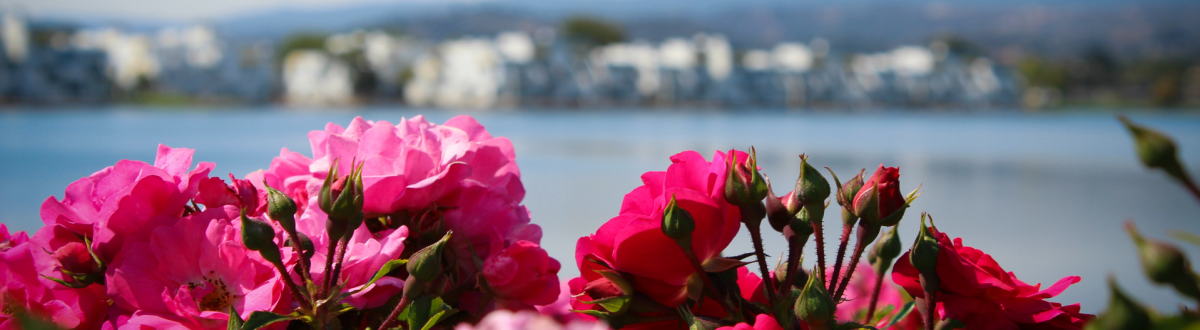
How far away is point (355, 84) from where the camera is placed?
3847 cm

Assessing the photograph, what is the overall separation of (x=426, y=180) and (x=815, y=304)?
208 mm

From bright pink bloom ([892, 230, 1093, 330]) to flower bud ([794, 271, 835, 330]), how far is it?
87 mm

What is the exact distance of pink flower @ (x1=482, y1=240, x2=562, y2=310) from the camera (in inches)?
16.8

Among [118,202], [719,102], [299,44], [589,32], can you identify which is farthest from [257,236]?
[589,32]

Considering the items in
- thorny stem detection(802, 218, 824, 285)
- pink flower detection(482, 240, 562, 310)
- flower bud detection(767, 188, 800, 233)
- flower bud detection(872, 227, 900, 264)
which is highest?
flower bud detection(767, 188, 800, 233)

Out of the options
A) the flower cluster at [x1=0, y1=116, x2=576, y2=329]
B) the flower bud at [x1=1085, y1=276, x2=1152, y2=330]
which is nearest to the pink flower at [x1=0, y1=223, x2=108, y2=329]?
the flower cluster at [x1=0, y1=116, x2=576, y2=329]

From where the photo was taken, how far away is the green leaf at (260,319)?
1.16 feet

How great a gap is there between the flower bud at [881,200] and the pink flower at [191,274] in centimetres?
29

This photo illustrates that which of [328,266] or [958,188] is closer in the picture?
[328,266]

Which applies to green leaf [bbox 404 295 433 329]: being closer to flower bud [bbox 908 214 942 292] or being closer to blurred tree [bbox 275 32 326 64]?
flower bud [bbox 908 214 942 292]

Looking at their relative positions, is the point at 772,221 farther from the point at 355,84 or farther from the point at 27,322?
the point at 355,84

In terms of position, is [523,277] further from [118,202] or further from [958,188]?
[958,188]

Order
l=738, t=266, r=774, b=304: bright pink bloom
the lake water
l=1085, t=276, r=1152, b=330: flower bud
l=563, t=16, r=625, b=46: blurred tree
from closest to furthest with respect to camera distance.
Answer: l=1085, t=276, r=1152, b=330: flower bud, l=738, t=266, r=774, b=304: bright pink bloom, the lake water, l=563, t=16, r=625, b=46: blurred tree

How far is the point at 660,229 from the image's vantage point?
15.6 inches
